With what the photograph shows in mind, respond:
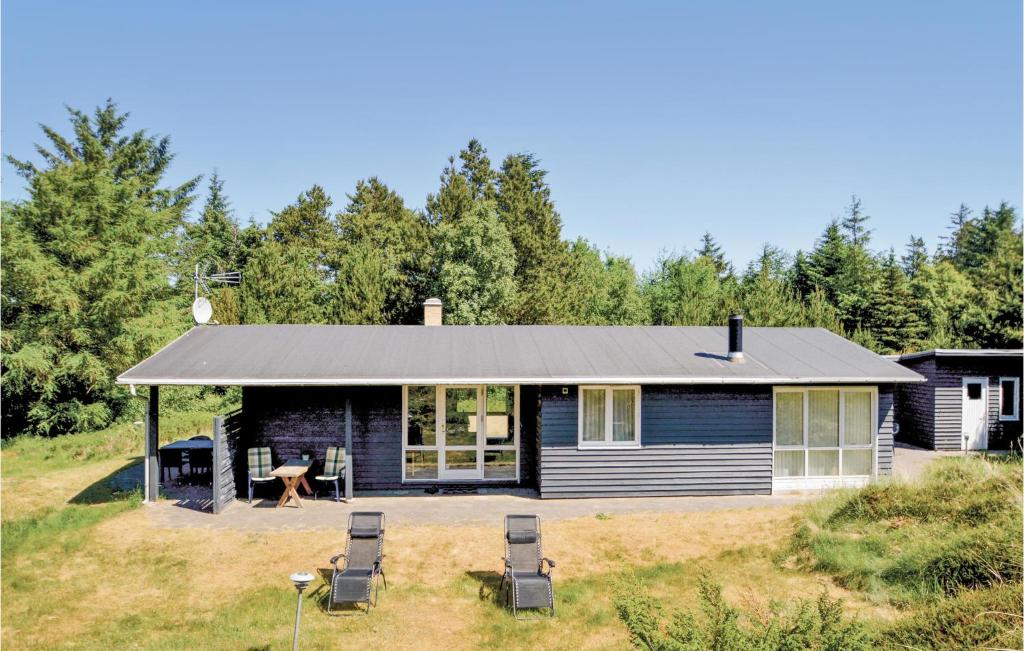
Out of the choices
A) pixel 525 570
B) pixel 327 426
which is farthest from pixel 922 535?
pixel 327 426

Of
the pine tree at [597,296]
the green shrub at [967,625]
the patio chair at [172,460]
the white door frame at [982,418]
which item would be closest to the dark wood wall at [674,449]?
the green shrub at [967,625]

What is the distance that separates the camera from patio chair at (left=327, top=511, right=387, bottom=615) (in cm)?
757

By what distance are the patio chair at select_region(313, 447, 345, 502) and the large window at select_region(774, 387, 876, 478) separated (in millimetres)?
8742

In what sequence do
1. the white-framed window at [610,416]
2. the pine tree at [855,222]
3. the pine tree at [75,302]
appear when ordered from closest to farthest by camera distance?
1. the white-framed window at [610,416]
2. the pine tree at [75,302]
3. the pine tree at [855,222]

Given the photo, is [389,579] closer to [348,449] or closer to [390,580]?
[390,580]

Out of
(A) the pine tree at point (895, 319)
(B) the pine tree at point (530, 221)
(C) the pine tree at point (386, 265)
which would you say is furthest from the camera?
(B) the pine tree at point (530, 221)

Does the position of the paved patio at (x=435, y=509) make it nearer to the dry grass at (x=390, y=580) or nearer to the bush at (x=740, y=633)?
the dry grass at (x=390, y=580)

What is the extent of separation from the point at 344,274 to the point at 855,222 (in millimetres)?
48654

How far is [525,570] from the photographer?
8.28 meters

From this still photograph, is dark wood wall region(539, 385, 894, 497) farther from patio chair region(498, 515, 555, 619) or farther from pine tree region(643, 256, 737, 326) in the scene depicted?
pine tree region(643, 256, 737, 326)

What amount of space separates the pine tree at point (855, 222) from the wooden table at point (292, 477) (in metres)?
58.3

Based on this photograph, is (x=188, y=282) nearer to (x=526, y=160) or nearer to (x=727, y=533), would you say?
(x=526, y=160)

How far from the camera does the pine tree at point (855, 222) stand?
58531 mm

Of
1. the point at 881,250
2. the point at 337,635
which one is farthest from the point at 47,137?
the point at 881,250
